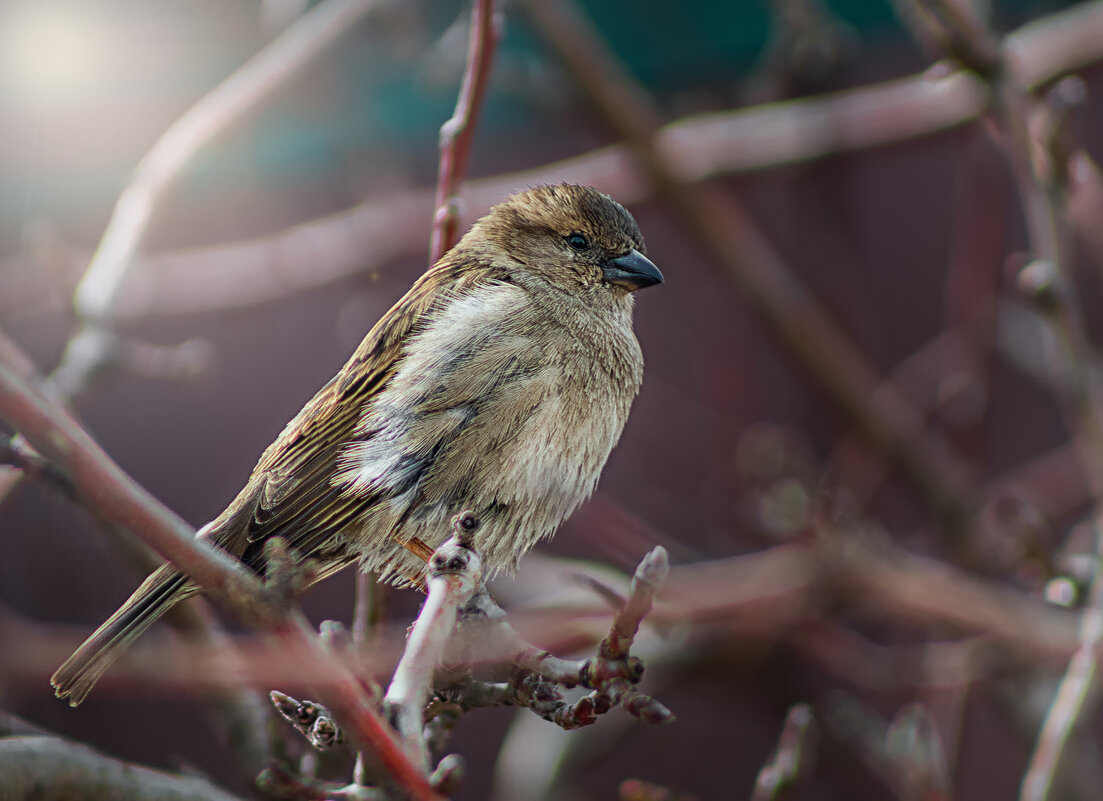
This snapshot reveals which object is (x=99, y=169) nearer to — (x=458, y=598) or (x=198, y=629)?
(x=198, y=629)

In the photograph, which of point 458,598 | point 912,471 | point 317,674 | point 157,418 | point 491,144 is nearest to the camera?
point 317,674

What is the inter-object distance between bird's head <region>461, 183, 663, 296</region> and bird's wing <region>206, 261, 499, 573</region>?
20.3 inches

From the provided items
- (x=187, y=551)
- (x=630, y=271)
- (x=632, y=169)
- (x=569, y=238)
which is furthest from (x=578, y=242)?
(x=632, y=169)

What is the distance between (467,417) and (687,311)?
4194mm

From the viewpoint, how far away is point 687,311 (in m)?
5.74

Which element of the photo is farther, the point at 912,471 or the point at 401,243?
the point at 912,471

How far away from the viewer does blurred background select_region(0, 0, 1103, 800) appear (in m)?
3.14

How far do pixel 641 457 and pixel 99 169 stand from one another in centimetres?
305

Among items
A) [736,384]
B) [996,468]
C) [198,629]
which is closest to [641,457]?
[736,384]

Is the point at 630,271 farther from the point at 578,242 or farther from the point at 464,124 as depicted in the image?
the point at 464,124

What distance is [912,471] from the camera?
4.54 metres

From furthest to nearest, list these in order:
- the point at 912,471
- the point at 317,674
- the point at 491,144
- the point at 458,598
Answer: the point at 491,144 < the point at 912,471 < the point at 458,598 < the point at 317,674

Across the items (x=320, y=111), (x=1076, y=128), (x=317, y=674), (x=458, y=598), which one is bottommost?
(x=317, y=674)

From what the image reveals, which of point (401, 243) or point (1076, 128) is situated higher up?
point (1076, 128)
